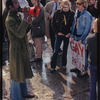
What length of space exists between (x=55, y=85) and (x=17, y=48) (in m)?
1.57

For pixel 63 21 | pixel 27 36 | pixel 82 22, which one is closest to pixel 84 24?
pixel 82 22

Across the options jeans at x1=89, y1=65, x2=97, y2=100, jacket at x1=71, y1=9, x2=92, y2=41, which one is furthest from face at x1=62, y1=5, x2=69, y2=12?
jeans at x1=89, y1=65, x2=97, y2=100

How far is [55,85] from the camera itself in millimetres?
4973

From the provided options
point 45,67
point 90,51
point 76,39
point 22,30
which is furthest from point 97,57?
point 45,67

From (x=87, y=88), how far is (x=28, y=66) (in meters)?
1.51

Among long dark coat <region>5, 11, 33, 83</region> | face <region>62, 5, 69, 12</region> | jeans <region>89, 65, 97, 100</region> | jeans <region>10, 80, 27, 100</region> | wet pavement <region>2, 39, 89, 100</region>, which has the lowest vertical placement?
wet pavement <region>2, 39, 89, 100</region>

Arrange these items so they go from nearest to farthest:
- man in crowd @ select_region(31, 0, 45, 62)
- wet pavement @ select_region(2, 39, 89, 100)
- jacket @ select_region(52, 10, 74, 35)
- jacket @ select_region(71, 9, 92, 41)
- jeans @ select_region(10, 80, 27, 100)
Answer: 1. jeans @ select_region(10, 80, 27, 100)
2. wet pavement @ select_region(2, 39, 89, 100)
3. jacket @ select_region(71, 9, 92, 41)
4. jacket @ select_region(52, 10, 74, 35)
5. man in crowd @ select_region(31, 0, 45, 62)

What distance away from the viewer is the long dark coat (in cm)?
366

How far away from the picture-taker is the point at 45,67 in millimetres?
6113

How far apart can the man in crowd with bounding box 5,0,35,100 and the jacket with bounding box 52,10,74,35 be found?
1578 mm

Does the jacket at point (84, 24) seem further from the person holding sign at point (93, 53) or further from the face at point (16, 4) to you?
the face at point (16, 4)

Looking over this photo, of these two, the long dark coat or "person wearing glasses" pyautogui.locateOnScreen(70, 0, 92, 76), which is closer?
the long dark coat

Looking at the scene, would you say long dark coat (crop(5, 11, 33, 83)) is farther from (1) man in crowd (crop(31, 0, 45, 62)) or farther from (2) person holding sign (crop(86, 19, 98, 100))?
(1) man in crowd (crop(31, 0, 45, 62))

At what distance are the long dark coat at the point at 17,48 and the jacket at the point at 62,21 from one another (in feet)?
5.18
